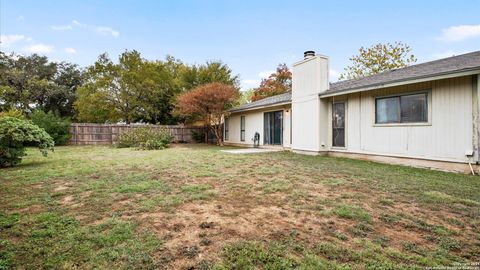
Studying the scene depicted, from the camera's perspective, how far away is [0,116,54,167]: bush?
6324mm

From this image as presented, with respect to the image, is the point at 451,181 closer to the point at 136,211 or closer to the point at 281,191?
the point at 281,191

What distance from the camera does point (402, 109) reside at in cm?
697

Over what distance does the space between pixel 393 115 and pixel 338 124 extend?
77.3 inches

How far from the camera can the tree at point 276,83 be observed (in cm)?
2616

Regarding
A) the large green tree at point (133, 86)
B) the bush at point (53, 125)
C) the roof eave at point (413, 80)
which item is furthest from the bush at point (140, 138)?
the roof eave at point (413, 80)

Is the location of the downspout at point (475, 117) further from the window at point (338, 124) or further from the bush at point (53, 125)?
the bush at point (53, 125)

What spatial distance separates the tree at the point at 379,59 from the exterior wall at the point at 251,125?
14779 millimetres

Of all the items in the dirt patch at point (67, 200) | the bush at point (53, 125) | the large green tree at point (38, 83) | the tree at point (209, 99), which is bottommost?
the dirt patch at point (67, 200)

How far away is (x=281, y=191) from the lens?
13.3ft

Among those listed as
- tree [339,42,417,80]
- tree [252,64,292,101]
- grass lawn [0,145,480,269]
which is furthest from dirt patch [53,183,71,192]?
tree [339,42,417,80]

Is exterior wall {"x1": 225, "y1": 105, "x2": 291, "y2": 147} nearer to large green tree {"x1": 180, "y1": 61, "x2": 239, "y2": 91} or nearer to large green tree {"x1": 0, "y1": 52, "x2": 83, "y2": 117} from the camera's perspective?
large green tree {"x1": 180, "y1": 61, "x2": 239, "y2": 91}

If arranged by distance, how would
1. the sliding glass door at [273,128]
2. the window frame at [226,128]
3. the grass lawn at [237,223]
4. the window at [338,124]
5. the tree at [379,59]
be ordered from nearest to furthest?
the grass lawn at [237,223], the window at [338,124], the sliding glass door at [273,128], the window frame at [226,128], the tree at [379,59]

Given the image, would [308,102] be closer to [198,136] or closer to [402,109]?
[402,109]

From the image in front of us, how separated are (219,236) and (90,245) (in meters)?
1.12
